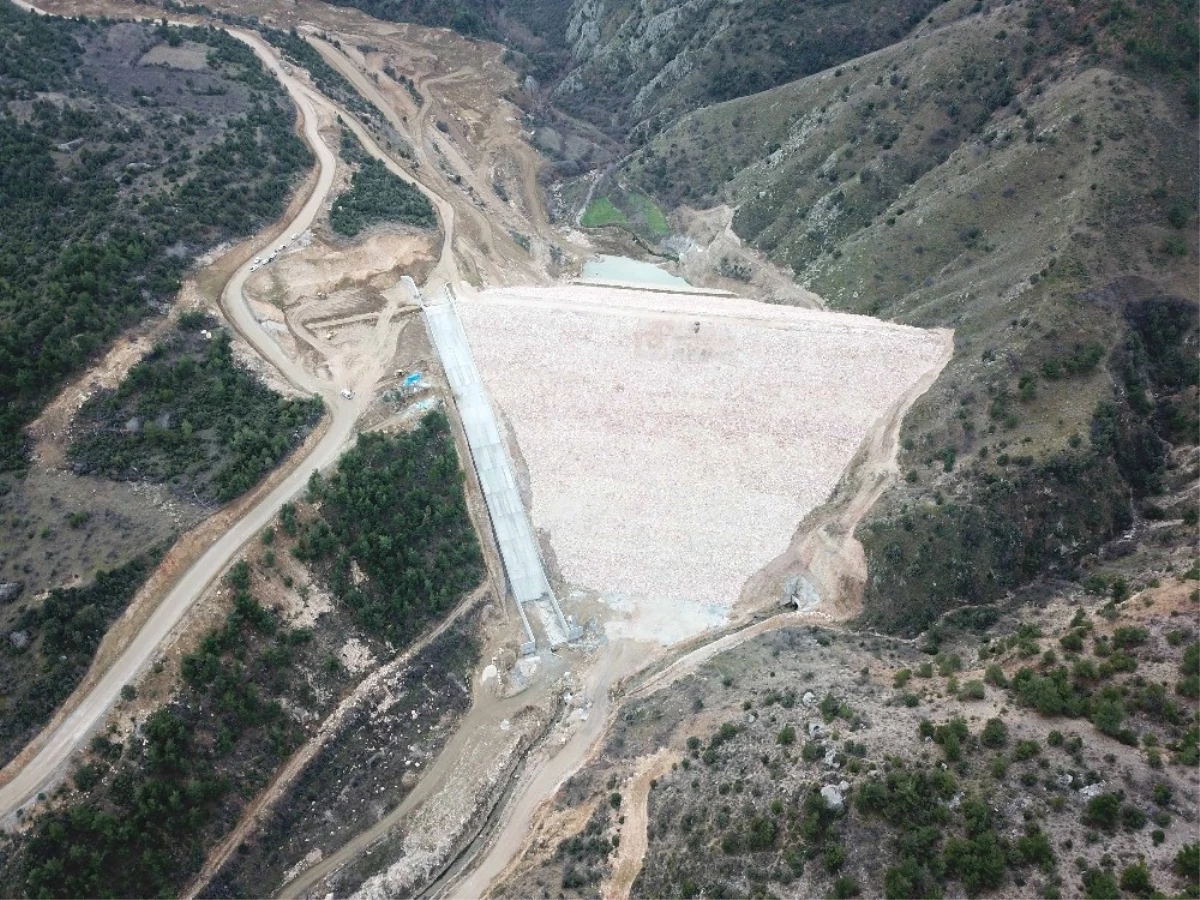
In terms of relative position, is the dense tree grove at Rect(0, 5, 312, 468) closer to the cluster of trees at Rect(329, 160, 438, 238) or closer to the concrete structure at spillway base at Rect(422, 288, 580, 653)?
the cluster of trees at Rect(329, 160, 438, 238)

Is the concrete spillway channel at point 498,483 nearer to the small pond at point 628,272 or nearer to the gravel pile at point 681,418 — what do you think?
the gravel pile at point 681,418

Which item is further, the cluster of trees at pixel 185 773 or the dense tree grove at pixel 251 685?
the dense tree grove at pixel 251 685

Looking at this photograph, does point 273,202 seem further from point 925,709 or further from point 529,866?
point 925,709

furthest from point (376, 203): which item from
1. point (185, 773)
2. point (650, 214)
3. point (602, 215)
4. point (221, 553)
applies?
point (185, 773)

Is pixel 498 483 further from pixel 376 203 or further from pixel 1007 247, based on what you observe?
pixel 1007 247

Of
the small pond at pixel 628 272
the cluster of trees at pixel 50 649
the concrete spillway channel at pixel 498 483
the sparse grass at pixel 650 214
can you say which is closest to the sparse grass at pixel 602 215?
the sparse grass at pixel 650 214

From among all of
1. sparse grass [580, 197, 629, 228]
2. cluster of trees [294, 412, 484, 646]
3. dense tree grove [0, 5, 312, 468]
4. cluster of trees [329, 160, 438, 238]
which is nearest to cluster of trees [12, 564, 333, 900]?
cluster of trees [294, 412, 484, 646]

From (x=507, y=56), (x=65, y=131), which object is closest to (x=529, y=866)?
(x=65, y=131)
